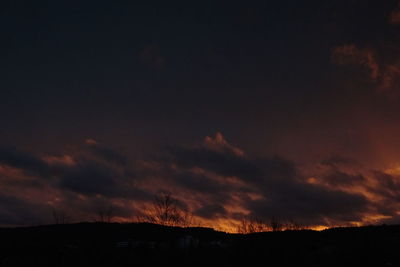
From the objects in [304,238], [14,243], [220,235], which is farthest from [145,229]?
[304,238]

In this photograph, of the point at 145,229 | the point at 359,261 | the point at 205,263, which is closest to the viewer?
the point at 359,261

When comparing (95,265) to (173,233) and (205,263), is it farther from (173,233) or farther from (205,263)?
(173,233)

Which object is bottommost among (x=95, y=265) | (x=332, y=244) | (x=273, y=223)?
(x=95, y=265)

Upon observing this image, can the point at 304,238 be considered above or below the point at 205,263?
above

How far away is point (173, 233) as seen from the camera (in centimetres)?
2856

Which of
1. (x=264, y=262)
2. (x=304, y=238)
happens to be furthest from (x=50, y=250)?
(x=304, y=238)

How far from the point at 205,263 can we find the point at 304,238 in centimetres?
790

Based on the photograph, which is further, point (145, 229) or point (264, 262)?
point (145, 229)

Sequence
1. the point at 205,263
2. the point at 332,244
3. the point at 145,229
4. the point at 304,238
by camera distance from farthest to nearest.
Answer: the point at 145,229, the point at 304,238, the point at 332,244, the point at 205,263

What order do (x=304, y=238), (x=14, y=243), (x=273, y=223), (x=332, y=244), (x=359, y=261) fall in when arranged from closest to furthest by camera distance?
(x=359, y=261), (x=332, y=244), (x=304, y=238), (x=14, y=243), (x=273, y=223)

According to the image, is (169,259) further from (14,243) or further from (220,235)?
(14,243)

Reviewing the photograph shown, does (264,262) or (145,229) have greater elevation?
(145,229)

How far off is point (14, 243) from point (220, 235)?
47.1 ft

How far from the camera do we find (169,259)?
17359 millimetres
